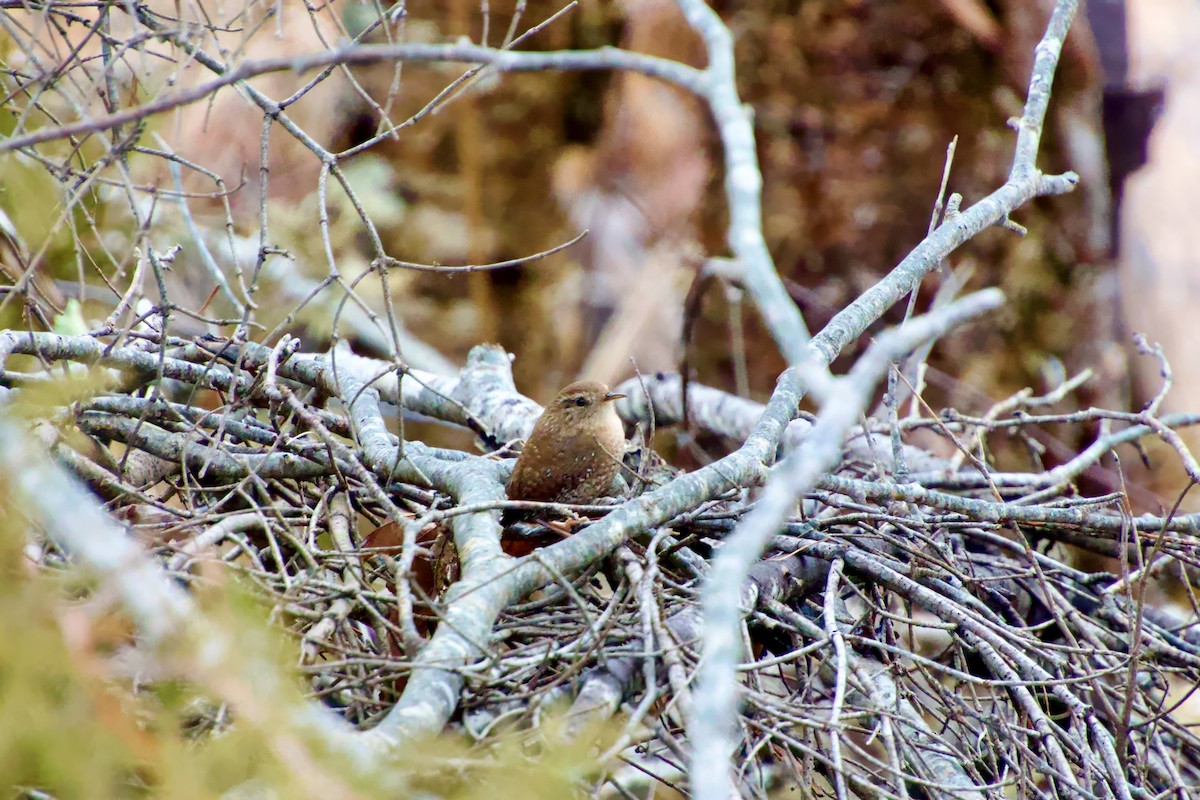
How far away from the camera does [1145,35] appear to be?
24.6ft

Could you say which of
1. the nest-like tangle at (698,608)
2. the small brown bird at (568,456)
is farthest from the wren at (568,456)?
the nest-like tangle at (698,608)

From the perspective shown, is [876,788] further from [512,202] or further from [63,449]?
[512,202]

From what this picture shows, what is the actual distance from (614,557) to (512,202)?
711cm

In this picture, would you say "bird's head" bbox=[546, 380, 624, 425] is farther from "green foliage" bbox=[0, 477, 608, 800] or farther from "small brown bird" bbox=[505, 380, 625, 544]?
"green foliage" bbox=[0, 477, 608, 800]

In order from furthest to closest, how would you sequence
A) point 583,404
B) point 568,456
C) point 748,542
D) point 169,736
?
point 583,404 → point 568,456 → point 169,736 → point 748,542

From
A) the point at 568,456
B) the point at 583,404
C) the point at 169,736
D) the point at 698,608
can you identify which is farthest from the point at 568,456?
the point at 169,736

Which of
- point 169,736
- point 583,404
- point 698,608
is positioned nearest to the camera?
point 169,736

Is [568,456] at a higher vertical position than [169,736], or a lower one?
lower

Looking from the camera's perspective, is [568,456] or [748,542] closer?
[748,542]

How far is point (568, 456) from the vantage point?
3037 millimetres

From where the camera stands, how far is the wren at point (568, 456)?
2.99m

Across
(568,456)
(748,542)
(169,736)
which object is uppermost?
(748,542)

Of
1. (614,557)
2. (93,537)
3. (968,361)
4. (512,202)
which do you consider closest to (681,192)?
(512,202)

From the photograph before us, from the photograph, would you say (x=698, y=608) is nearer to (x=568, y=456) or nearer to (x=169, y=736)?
(x=568, y=456)
